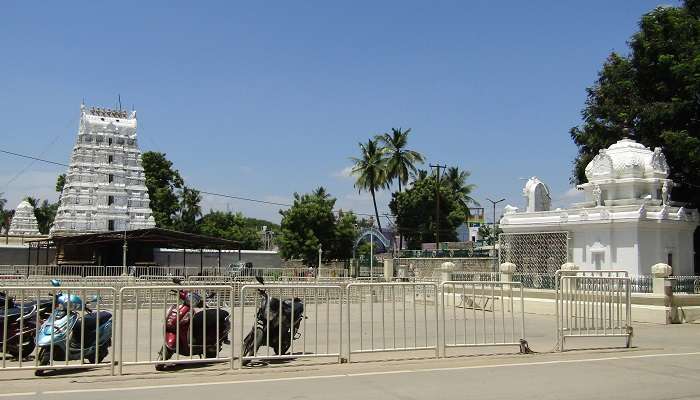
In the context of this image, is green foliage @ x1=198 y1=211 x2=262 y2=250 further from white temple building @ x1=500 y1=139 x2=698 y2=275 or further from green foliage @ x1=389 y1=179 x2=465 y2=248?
white temple building @ x1=500 y1=139 x2=698 y2=275

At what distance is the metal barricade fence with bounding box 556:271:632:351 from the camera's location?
36.6 ft

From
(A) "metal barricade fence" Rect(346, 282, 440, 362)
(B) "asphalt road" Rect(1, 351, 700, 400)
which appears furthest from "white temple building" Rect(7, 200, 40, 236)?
(B) "asphalt road" Rect(1, 351, 700, 400)

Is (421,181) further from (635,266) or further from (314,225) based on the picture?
(635,266)

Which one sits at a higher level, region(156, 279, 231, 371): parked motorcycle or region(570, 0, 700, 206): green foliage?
region(570, 0, 700, 206): green foliage

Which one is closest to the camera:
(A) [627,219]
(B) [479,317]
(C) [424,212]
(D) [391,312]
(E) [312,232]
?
(D) [391,312]

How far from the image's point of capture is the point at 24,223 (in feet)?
249

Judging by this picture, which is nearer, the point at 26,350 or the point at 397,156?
the point at 26,350

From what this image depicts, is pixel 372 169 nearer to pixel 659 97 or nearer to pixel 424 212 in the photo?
pixel 424 212

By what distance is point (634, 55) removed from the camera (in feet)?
95.2

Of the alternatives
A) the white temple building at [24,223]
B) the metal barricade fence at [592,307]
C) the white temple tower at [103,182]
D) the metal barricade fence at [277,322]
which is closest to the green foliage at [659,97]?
the metal barricade fence at [592,307]

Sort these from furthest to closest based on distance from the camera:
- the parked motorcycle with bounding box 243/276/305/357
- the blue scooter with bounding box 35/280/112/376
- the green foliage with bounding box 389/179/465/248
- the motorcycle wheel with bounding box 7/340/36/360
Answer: the green foliage with bounding box 389/179/465/248 < the motorcycle wheel with bounding box 7/340/36/360 < the parked motorcycle with bounding box 243/276/305/357 < the blue scooter with bounding box 35/280/112/376

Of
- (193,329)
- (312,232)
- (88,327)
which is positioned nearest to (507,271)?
(193,329)

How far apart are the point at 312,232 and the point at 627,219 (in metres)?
29.6

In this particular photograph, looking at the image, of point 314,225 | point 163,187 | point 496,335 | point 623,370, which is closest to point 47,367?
point 496,335
